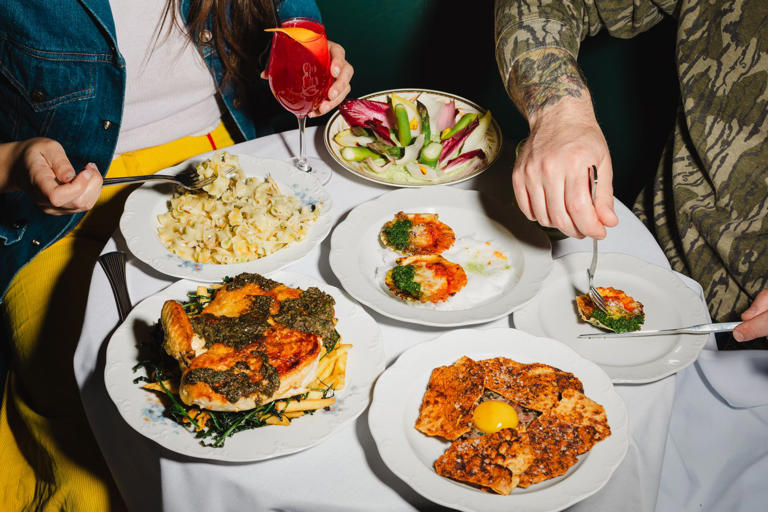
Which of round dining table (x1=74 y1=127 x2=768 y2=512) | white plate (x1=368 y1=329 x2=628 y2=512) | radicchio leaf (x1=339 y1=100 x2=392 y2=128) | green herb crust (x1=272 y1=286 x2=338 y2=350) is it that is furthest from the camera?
radicchio leaf (x1=339 y1=100 x2=392 y2=128)

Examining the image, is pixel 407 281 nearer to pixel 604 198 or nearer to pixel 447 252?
pixel 447 252

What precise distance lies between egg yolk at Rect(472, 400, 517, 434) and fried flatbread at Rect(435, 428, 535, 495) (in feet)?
0.08

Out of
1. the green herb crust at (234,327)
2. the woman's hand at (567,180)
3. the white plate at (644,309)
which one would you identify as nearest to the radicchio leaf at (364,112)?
the woman's hand at (567,180)

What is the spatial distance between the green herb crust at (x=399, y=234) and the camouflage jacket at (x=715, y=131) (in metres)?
0.78

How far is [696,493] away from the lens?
1.48 meters

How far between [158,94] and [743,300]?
7.79 feet

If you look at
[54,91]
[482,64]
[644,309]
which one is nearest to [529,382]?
[644,309]

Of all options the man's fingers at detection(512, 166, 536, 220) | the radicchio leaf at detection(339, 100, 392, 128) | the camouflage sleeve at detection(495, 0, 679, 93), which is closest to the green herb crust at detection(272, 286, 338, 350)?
the man's fingers at detection(512, 166, 536, 220)

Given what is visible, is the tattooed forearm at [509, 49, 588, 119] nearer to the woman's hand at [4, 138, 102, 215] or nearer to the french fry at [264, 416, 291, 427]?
the french fry at [264, 416, 291, 427]

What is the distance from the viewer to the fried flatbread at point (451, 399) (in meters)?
1.17

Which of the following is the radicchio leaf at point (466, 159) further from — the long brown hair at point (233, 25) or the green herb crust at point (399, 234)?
the long brown hair at point (233, 25)

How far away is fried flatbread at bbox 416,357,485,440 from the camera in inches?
45.9

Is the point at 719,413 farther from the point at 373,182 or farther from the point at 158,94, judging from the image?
the point at 158,94

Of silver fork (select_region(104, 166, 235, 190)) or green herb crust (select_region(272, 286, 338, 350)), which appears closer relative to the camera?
green herb crust (select_region(272, 286, 338, 350))
